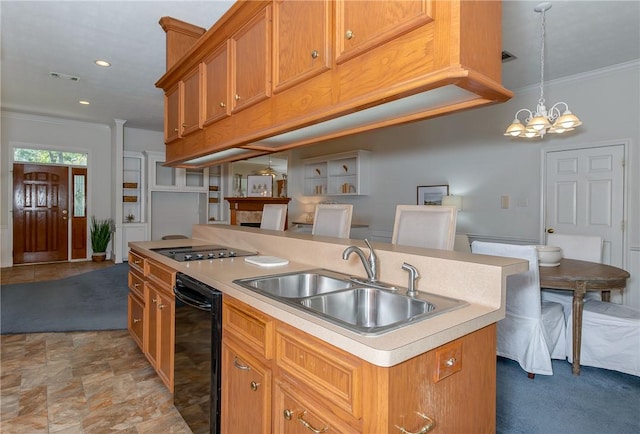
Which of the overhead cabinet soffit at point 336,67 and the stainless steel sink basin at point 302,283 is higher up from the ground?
the overhead cabinet soffit at point 336,67

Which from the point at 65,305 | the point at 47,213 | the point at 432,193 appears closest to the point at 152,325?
the point at 65,305

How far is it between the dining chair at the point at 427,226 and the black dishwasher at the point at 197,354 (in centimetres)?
116

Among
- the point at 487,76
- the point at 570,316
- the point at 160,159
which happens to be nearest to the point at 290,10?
the point at 487,76

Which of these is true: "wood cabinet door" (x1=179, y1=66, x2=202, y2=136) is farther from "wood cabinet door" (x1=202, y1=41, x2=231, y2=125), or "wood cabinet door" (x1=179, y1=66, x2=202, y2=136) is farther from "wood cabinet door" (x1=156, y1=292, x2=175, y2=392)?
"wood cabinet door" (x1=156, y1=292, x2=175, y2=392)

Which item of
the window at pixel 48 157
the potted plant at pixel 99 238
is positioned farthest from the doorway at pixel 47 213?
the potted plant at pixel 99 238

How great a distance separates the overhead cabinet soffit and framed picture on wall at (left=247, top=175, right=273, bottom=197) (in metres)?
5.29

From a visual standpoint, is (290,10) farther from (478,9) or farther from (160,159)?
(160,159)

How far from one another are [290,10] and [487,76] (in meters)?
1.00

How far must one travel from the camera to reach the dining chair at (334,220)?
9.20 ft

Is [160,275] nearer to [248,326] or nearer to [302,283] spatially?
[302,283]

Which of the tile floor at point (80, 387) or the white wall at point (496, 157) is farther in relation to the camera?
the white wall at point (496, 157)

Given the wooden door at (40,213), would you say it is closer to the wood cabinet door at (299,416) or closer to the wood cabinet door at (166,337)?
the wood cabinet door at (166,337)

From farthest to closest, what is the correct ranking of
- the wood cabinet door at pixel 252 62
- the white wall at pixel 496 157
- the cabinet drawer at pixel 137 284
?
the white wall at pixel 496 157
the cabinet drawer at pixel 137 284
the wood cabinet door at pixel 252 62

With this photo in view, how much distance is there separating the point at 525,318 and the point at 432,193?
3.05 meters
